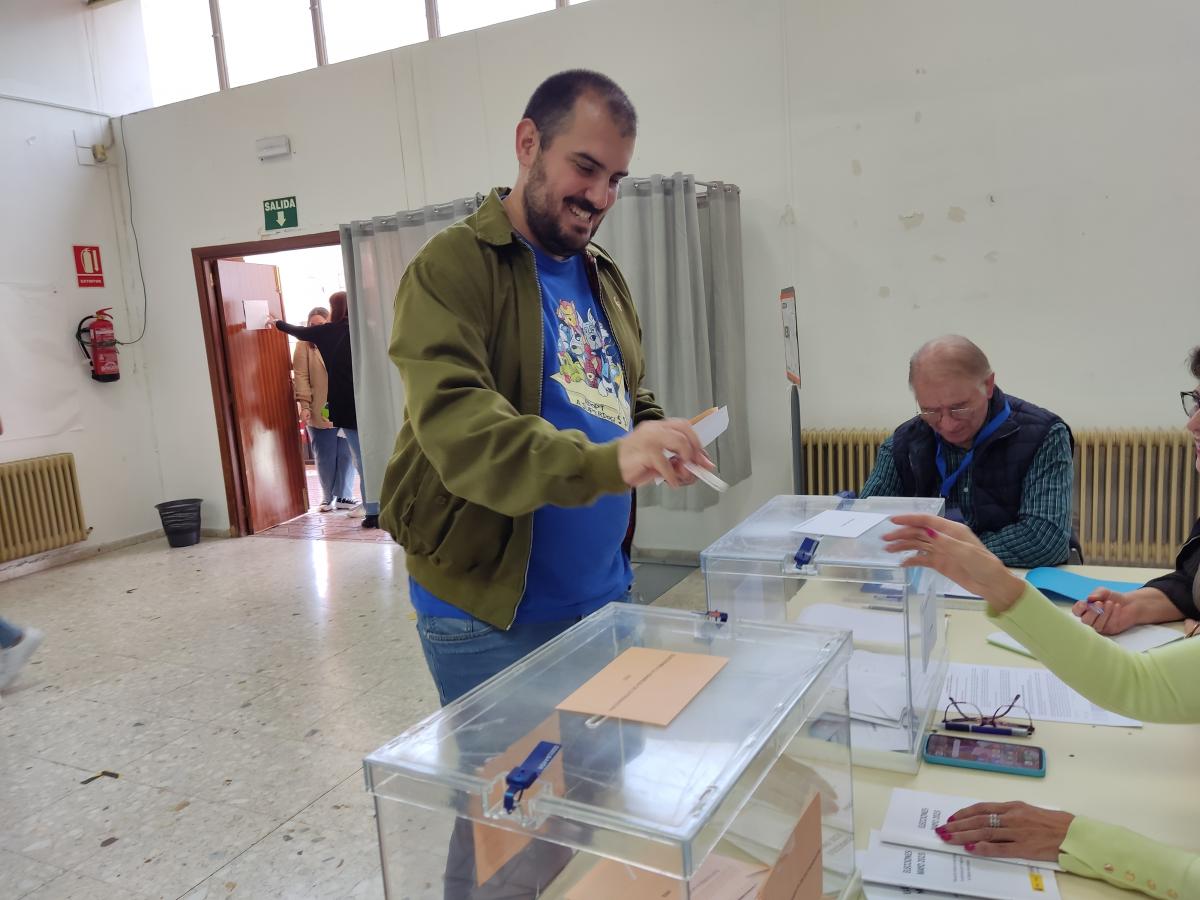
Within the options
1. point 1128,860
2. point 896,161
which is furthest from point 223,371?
point 1128,860

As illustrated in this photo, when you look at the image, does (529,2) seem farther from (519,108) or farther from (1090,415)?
(1090,415)

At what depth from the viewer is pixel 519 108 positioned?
175 inches

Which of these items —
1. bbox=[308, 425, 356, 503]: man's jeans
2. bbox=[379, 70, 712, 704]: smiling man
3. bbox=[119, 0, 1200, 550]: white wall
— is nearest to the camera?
bbox=[379, 70, 712, 704]: smiling man

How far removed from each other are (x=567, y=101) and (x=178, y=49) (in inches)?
228

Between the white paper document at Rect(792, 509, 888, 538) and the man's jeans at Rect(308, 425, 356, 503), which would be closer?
the white paper document at Rect(792, 509, 888, 538)

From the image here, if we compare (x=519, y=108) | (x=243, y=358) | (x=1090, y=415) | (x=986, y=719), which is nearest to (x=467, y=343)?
(x=986, y=719)

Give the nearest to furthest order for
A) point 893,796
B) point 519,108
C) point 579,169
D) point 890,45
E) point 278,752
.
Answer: point 893,796 < point 579,169 < point 278,752 < point 890,45 < point 519,108

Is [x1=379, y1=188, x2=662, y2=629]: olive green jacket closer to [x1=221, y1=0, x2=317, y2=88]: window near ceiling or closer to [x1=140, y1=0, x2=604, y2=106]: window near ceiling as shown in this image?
[x1=140, y1=0, x2=604, y2=106]: window near ceiling

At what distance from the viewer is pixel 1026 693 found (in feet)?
4.39

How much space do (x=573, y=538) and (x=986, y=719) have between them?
0.66m

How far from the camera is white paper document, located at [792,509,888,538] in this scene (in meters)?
1.42

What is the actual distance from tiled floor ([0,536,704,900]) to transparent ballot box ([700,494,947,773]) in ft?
2.20

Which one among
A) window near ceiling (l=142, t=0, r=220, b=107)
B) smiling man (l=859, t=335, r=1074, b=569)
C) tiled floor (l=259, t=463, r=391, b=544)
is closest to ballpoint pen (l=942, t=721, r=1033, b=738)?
smiling man (l=859, t=335, r=1074, b=569)

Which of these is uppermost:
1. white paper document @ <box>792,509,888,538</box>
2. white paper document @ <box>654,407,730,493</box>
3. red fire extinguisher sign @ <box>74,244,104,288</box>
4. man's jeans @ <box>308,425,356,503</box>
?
red fire extinguisher sign @ <box>74,244,104,288</box>
